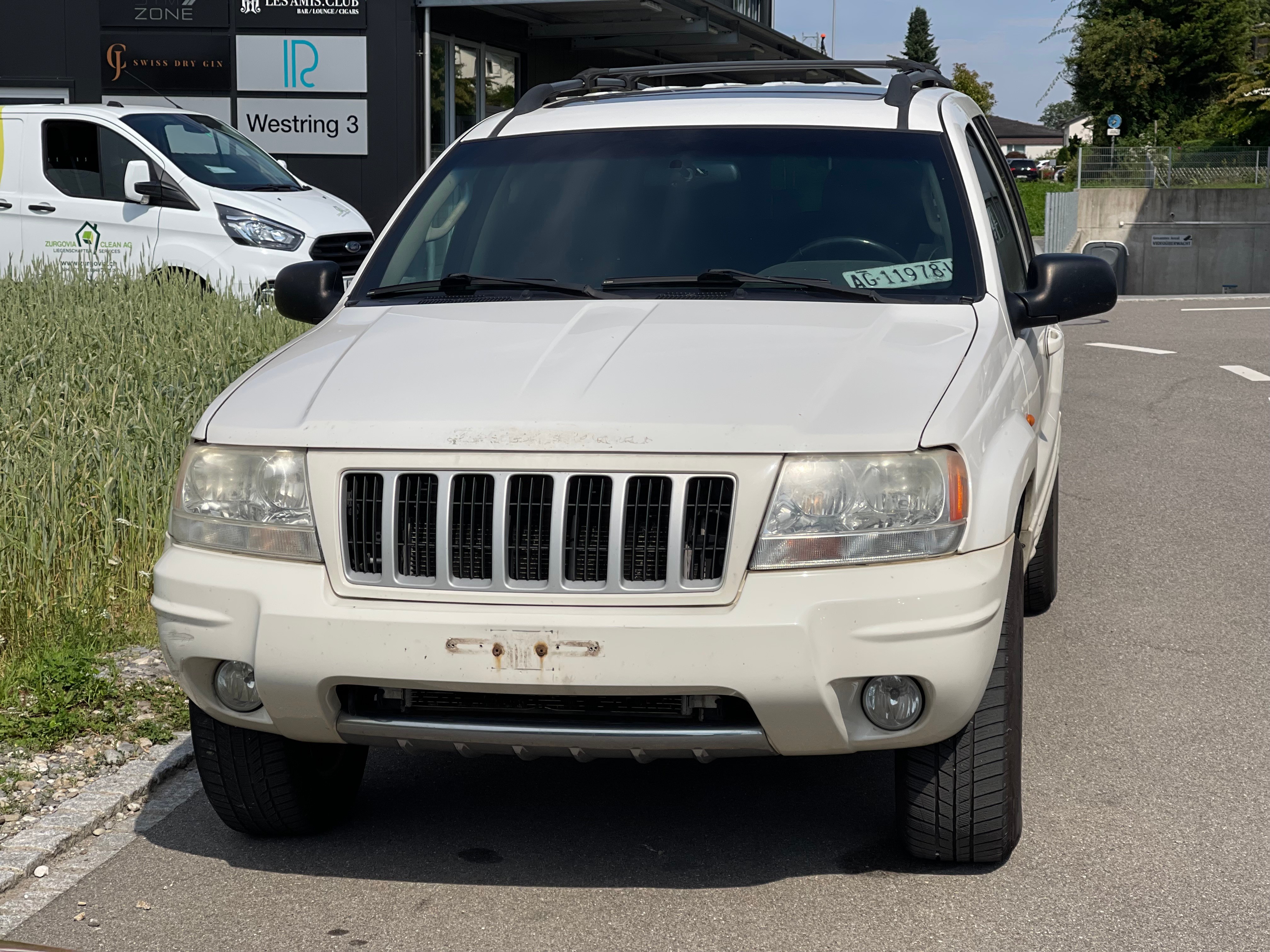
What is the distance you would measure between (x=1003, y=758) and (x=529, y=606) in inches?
44.9

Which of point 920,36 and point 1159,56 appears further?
point 920,36

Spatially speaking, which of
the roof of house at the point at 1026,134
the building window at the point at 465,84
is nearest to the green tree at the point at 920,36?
the roof of house at the point at 1026,134

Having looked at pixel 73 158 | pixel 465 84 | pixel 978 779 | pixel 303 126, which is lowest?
pixel 978 779

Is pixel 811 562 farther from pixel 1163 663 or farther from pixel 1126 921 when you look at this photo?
pixel 1163 663

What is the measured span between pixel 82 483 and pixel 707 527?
350 centimetres

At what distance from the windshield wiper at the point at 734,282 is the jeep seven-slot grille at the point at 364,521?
1.21m

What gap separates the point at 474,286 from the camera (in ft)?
15.1

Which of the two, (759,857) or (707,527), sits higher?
(707,527)

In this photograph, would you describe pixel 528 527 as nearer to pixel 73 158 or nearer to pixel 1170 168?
pixel 73 158

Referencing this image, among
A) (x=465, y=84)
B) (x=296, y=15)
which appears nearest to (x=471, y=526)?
(x=296, y=15)

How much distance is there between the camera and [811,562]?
3.36 m

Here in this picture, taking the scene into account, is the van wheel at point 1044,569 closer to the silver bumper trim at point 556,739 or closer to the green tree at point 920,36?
the silver bumper trim at point 556,739

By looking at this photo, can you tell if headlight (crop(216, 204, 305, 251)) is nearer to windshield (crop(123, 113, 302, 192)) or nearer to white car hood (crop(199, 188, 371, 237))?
white car hood (crop(199, 188, 371, 237))

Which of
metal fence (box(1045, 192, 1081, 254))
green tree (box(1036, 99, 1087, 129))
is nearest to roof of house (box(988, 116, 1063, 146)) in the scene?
green tree (box(1036, 99, 1087, 129))
